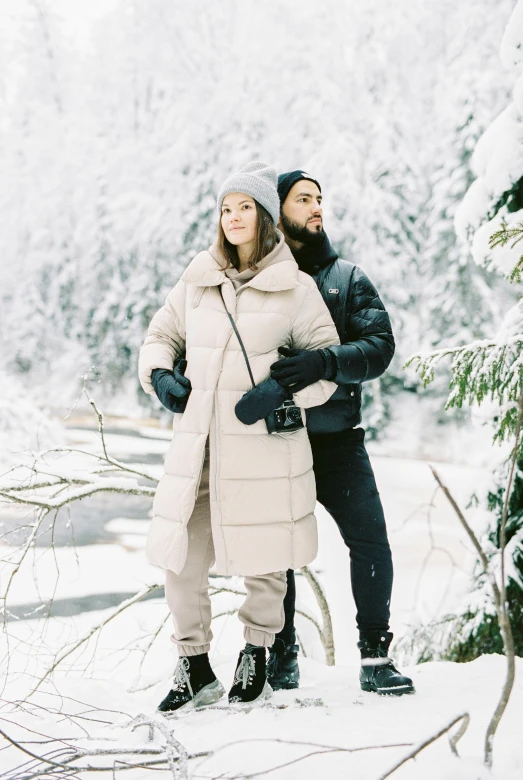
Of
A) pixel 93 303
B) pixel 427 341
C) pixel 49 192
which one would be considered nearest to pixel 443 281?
pixel 427 341

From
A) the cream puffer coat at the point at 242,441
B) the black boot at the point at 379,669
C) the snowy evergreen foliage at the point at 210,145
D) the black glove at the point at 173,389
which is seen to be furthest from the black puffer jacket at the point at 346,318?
the snowy evergreen foliage at the point at 210,145

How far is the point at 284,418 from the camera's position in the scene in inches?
83.0

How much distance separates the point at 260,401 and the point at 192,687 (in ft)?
3.35

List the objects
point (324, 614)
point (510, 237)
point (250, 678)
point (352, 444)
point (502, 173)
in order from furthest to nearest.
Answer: point (324, 614) < point (502, 173) < point (352, 444) < point (510, 237) < point (250, 678)

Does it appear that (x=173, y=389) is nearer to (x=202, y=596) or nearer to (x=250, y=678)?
(x=202, y=596)

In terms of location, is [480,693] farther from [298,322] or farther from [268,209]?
[268,209]

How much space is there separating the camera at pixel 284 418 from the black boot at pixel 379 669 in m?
0.85

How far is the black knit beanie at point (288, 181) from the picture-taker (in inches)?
96.3

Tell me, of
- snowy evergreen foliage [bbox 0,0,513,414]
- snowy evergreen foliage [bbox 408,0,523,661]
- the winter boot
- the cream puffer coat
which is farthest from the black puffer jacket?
snowy evergreen foliage [bbox 0,0,513,414]

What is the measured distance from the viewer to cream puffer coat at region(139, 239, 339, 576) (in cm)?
210

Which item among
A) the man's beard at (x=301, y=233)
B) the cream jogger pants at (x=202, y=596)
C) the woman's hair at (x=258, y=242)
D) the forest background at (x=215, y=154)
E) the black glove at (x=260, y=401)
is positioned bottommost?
the cream jogger pants at (x=202, y=596)

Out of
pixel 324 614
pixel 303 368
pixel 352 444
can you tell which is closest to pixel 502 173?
pixel 352 444

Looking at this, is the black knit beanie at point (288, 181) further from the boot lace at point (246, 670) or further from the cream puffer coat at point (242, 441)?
the boot lace at point (246, 670)

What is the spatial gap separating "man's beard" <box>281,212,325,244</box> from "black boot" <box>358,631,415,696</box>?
1476 millimetres
